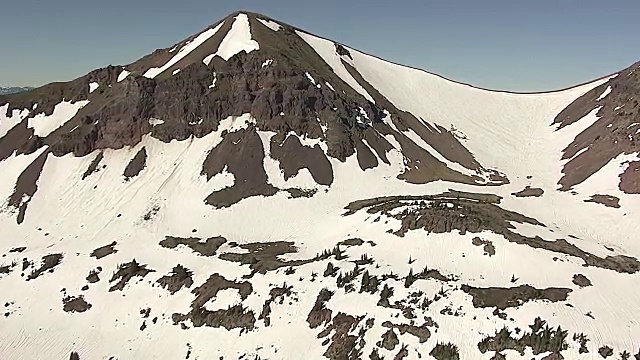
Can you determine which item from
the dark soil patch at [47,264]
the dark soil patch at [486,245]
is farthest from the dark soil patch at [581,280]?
the dark soil patch at [47,264]

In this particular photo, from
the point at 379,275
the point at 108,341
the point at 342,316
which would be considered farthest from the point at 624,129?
the point at 108,341

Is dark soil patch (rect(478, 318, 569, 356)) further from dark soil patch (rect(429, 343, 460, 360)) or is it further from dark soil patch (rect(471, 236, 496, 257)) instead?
dark soil patch (rect(471, 236, 496, 257))

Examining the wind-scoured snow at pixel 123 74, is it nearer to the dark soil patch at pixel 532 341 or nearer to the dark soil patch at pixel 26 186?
the dark soil patch at pixel 26 186

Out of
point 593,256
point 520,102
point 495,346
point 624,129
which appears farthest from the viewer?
point 520,102

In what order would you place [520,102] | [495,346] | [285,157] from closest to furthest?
[495,346], [285,157], [520,102]

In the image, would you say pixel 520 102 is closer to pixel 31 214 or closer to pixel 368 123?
Answer: pixel 368 123

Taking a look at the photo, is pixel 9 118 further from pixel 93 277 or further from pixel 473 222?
pixel 473 222
